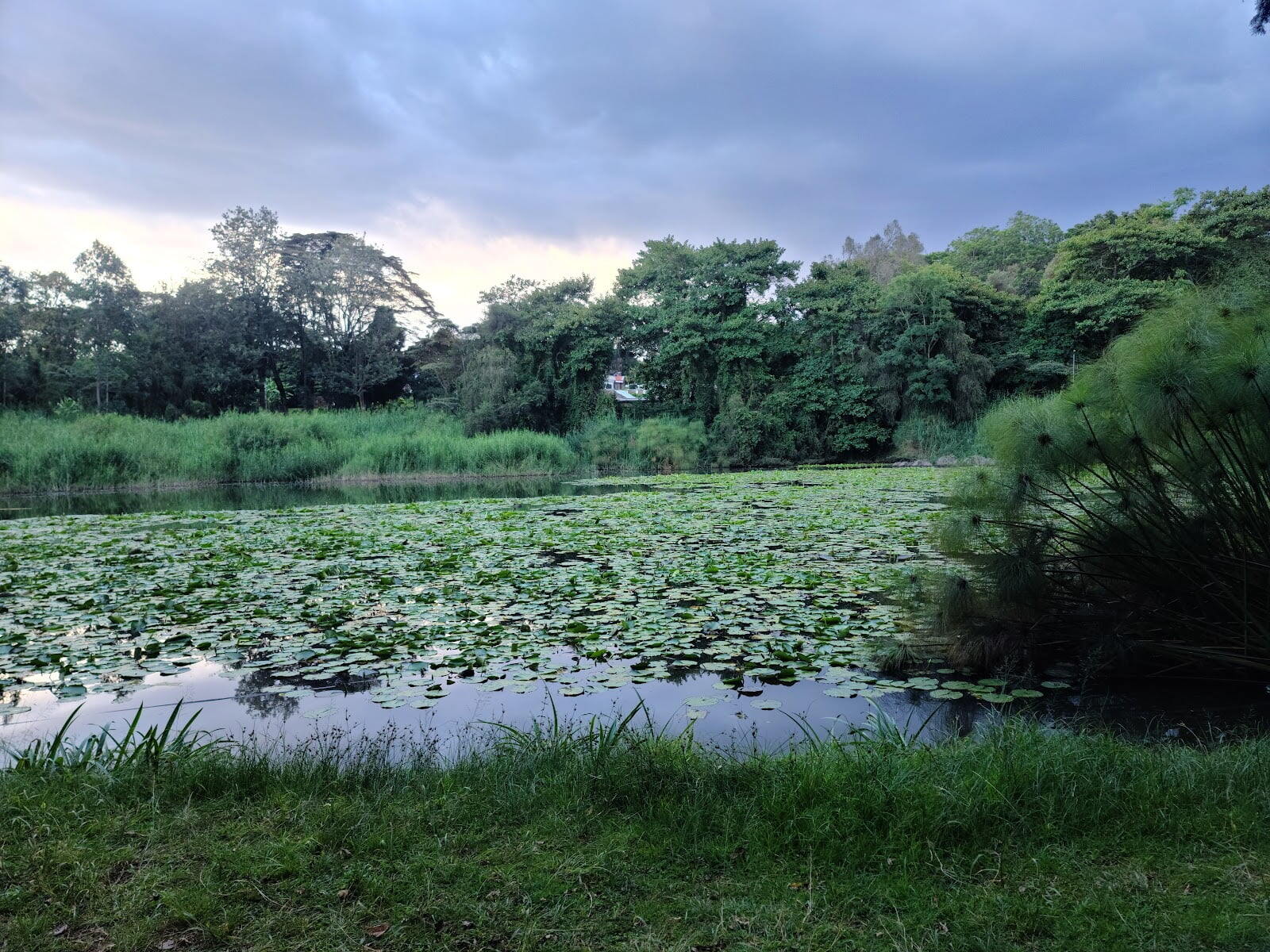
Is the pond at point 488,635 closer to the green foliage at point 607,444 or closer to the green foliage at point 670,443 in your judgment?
the green foliage at point 607,444

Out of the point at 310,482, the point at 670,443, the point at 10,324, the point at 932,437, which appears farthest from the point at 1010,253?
the point at 10,324

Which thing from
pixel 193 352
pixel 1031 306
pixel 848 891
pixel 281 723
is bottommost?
pixel 281 723

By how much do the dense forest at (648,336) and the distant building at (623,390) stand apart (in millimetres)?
1087

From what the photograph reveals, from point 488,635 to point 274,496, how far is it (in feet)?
43.5

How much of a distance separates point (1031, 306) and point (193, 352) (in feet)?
107

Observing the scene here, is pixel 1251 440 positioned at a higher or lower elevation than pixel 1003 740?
higher

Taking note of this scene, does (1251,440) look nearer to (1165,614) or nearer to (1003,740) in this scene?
(1165,614)

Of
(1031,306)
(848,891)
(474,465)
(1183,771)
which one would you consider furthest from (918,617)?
(1031,306)

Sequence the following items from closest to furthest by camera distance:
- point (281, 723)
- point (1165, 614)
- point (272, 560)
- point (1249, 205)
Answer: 1. point (281, 723)
2. point (1165, 614)
3. point (272, 560)
4. point (1249, 205)

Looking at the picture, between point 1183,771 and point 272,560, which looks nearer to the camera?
point 1183,771

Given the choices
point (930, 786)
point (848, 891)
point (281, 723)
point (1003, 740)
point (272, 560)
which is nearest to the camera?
point (848, 891)

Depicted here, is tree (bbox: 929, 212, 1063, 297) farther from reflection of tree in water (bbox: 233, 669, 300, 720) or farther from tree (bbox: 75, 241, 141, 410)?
reflection of tree in water (bbox: 233, 669, 300, 720)

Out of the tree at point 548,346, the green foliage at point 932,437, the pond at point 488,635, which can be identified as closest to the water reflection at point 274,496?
the pond at point 488,635

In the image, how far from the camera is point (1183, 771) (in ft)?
9.02
